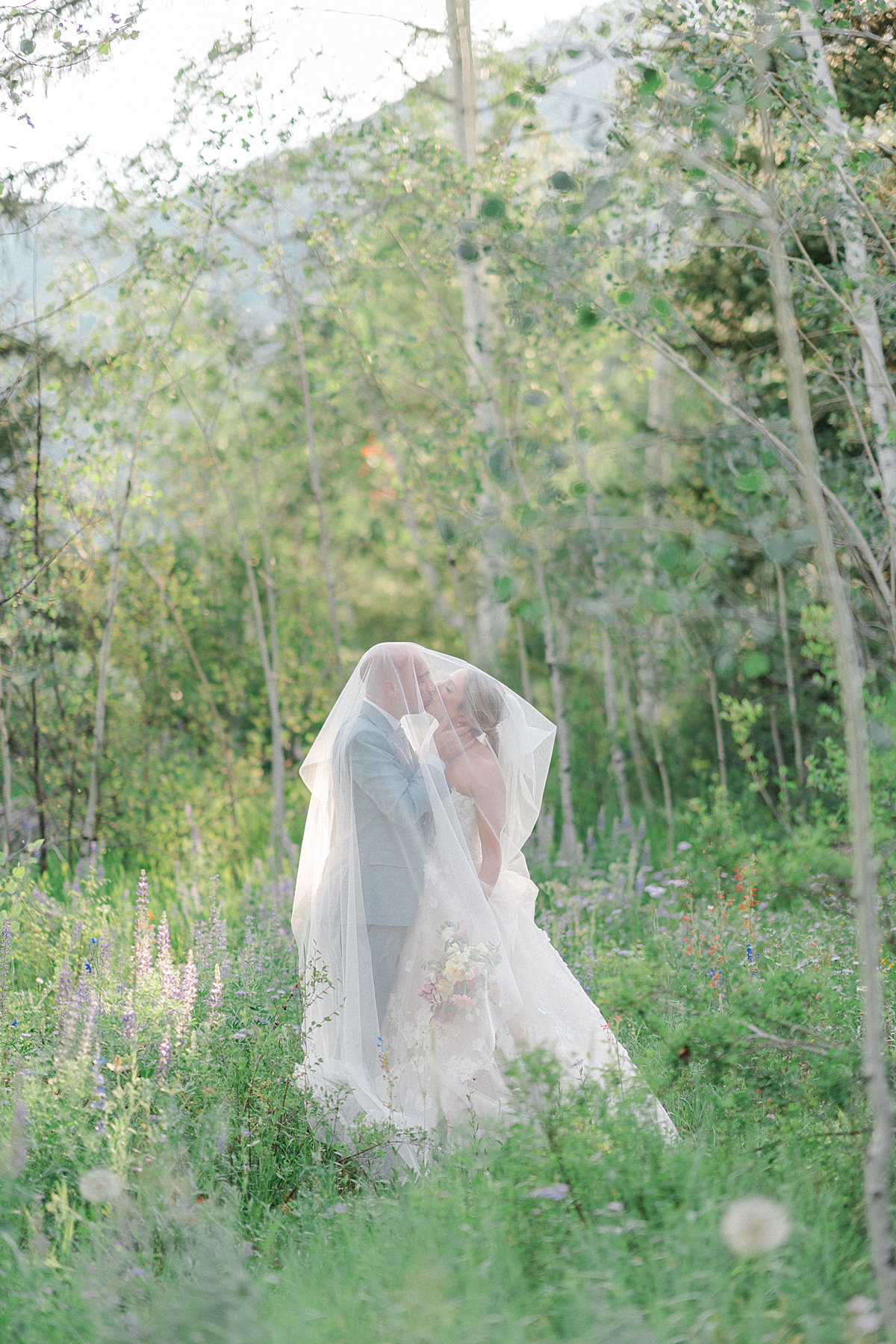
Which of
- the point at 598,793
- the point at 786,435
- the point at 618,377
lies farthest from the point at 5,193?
the point at 618,377

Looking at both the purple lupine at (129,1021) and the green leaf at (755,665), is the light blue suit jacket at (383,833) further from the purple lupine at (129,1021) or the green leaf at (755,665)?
the green leaf at (755,665)

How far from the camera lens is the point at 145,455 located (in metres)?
7.78

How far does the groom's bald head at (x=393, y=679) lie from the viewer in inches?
149

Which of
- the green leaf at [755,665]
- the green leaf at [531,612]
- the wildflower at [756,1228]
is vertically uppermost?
the green leaf at [531,612]

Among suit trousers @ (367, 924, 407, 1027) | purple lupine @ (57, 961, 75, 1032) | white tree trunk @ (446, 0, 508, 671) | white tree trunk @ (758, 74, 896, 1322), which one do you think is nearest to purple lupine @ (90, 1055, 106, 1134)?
purple lupine @ (57, 961, 75, 1032)

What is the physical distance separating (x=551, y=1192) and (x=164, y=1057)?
1356 millimetres

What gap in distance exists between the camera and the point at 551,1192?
220 cm

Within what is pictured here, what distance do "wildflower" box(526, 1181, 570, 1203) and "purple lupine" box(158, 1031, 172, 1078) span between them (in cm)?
125

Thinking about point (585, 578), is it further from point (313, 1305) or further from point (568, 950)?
point (313, 1305)

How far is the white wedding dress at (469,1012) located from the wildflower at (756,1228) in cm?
127

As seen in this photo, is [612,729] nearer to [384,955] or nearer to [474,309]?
[474,309]

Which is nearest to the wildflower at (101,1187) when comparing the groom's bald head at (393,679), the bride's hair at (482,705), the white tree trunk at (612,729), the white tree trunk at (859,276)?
A: the groom's bald head at (393,679)

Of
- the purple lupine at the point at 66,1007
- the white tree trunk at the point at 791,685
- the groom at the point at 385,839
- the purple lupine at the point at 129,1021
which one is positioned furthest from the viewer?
the white tree trunk at the point at 791,685

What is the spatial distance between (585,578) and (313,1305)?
6058 mm
